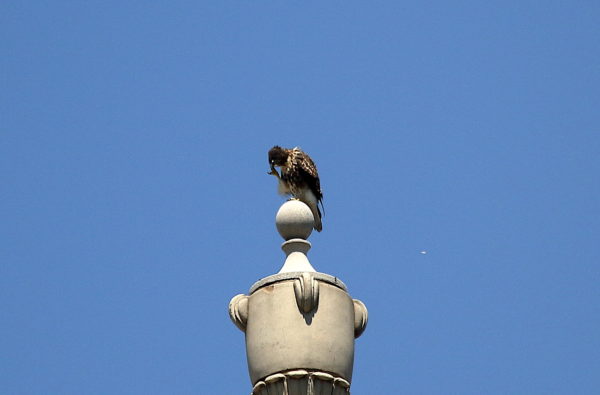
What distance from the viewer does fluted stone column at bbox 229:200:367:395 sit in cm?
1670

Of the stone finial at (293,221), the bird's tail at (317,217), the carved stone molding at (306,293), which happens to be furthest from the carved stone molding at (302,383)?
the bird's tail at (317,217)

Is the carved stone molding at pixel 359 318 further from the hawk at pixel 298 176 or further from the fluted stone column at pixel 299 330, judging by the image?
the hawk at pixel 298 176

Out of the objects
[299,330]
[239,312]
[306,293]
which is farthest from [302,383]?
[239,312]

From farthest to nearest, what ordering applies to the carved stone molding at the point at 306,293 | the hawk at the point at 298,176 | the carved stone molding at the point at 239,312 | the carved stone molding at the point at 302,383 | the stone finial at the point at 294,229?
the hawk at the point at 298,176
the stone finial at the point at 294,229
the carved stone molding at the point at 239,312
the carved stone molding at the point at 306,293
the carved stone molding at the point at 302,383

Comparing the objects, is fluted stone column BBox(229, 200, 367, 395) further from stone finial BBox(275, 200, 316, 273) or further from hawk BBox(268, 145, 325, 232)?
hawk BBox(268, 145, 325, 232)

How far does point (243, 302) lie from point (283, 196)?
2862 mm

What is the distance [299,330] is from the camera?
663 inches

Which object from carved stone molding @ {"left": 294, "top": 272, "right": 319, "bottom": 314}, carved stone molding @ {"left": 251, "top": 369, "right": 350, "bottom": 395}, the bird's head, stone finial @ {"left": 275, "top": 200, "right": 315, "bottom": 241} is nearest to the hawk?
the bird's head

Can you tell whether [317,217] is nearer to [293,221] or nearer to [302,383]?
[293,221]

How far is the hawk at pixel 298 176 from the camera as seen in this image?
65.4 ft

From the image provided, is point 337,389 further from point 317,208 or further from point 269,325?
point 317,208

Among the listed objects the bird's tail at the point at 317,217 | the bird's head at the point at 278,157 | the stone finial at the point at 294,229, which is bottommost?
the stone finial at the point at 294,229

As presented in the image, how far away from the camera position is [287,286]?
1722 cm

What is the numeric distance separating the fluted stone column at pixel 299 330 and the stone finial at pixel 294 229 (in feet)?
0.96
